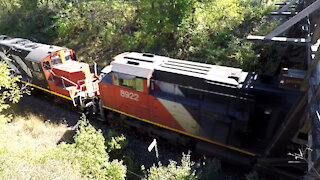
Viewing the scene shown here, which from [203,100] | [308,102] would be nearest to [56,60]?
[203,100]

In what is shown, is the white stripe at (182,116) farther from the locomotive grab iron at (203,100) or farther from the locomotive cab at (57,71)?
the locomotive cab at (57,71)

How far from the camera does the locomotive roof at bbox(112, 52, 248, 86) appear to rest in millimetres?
7727

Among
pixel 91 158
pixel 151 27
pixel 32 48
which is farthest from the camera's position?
pixel 151 27

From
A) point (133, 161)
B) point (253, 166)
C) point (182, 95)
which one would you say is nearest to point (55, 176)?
point (133, 161)

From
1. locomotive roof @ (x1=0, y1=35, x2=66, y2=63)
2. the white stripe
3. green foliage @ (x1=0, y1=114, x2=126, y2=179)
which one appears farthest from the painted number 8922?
locomotive roof @ (x1=0, y1=35, x2=66, y2=63)

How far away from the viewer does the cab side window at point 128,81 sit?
8698 millimetres

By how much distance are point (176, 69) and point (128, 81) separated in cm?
207

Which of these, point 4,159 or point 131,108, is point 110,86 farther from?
point 4,159

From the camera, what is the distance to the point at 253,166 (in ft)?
25.7

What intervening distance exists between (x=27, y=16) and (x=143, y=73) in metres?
18.5

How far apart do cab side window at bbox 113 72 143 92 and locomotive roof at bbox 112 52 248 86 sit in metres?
0.17

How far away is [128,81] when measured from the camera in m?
9.03

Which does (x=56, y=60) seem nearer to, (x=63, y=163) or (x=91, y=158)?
(x=91, y=158)

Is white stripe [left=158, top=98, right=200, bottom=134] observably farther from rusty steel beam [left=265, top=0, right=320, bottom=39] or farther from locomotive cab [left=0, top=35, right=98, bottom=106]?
locomotive cab [left=0, top=35, right=98, bottom=106]
